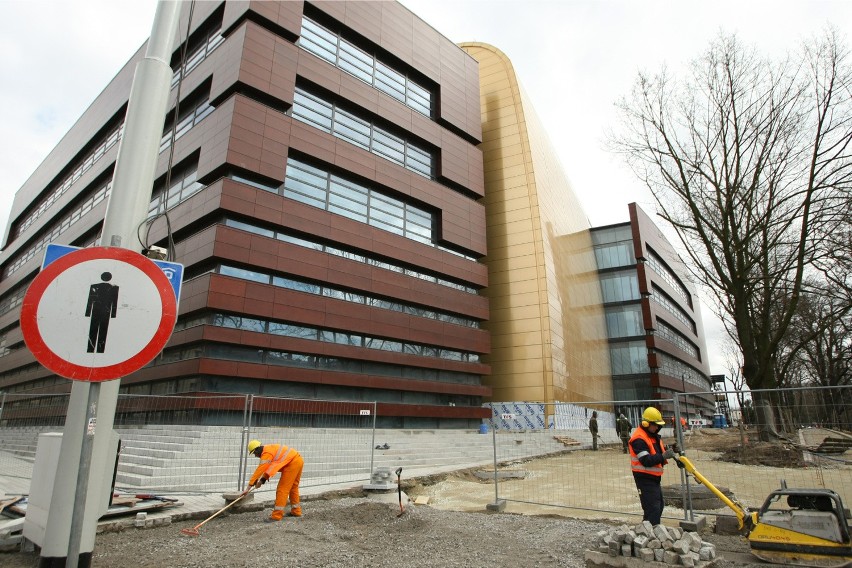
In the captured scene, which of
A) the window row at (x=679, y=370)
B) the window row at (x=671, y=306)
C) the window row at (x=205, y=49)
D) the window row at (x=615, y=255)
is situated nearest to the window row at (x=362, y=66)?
the window row at (x=205, y=49)

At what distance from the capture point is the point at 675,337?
67.8m

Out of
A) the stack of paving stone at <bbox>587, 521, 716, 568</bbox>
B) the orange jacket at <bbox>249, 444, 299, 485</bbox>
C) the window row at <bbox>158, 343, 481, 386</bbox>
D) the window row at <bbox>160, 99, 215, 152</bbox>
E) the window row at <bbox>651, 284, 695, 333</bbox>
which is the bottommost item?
the stack of paving stone at <bbox>587, 521, 716, 568</bbox>

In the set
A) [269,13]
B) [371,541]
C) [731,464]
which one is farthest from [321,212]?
[371,541]

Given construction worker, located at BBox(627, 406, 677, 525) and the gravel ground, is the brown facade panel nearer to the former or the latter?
the gravel ground

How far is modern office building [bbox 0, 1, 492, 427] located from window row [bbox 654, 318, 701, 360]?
3288cm

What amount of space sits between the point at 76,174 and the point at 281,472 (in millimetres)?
43610

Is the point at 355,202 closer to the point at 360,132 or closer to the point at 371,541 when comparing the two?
the point at 360,132

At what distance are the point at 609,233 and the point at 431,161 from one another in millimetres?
38171

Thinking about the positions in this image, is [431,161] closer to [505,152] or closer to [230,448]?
[505,152]

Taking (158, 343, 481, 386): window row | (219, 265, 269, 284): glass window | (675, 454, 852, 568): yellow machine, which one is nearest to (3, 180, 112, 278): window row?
(219, 265, 269, 284): glass window

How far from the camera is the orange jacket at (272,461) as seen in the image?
740 cm

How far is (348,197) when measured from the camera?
1037 inches

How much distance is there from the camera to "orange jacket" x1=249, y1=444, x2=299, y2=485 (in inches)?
291

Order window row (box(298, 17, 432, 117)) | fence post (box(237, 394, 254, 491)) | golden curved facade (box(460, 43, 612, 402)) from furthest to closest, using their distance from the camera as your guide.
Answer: golden curved facade (box(460, 43, 612, 402)) → window row (box(298, 17, 432, 117)) → fence post (box(237, 394, 254, 491))
